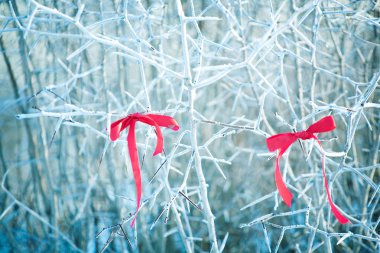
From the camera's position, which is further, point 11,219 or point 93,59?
point 11,219

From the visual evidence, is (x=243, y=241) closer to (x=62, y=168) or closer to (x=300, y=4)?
(x=62, y=168)

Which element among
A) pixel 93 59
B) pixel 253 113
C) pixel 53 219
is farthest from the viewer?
pixel 253 113

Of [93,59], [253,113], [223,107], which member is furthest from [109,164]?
[253,113]

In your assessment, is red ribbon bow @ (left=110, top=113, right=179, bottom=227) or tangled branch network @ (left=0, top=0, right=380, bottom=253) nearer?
red ribbon bow @ (left=110, top=113, right=179, bottom=227)

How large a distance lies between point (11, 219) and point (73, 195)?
2.31ft

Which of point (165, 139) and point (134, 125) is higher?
point (134, 125)

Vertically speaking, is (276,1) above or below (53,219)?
above

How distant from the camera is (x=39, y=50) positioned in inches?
122

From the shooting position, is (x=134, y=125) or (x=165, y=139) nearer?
(x=134, y=125)

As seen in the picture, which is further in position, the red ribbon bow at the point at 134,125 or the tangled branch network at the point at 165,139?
the tangled branch network at the point at 165,139

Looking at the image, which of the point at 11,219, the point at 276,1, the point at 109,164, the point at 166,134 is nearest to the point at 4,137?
the point at 11,219

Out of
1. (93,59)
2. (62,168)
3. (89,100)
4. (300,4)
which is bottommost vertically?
(62,168)

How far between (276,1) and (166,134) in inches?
50.8

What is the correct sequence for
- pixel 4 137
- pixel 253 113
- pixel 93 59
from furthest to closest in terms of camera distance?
pixel 4 137
pixel 253 113
pixel 93 59
